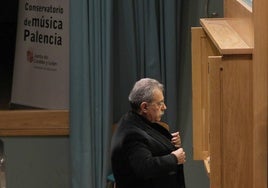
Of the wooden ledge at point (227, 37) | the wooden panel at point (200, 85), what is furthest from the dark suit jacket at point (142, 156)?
the wooden ledge at point (227, 37)

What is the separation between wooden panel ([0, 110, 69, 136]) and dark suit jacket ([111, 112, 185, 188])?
1.07m

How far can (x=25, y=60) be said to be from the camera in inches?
168

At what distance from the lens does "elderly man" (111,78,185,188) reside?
299cm

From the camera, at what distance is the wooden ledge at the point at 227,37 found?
6.73ft

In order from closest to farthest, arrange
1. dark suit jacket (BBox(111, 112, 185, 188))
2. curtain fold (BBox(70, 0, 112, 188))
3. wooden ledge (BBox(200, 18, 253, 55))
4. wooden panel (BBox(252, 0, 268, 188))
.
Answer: wooden panel (BBox(252, 0, 268, 188)) < wooden ledge (BBox(200, 18, 253, 55)) < dark suit jacket (BBox(111, 112, 185, 188)) < curtain fold (BBox(70, 0, 112, 188))

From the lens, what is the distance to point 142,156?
2.98 metres

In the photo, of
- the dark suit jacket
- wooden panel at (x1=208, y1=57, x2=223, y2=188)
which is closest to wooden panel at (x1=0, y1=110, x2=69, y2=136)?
the dark suit jacket

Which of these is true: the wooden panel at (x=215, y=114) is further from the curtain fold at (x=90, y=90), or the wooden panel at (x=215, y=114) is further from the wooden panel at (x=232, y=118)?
the curtain fold at (x=90, y=90)

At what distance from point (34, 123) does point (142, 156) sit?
1.33 meters

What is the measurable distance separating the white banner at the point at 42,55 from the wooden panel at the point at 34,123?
82 millimetres

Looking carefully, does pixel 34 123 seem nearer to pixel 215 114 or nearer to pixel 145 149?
pixel 145 149

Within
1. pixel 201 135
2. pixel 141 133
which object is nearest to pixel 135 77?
pixel 141 133

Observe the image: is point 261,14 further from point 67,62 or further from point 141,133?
point 67,62

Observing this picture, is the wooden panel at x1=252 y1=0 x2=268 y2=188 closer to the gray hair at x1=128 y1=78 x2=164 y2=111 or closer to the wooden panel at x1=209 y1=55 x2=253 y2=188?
the wooden panel at x1=209 y1=55 x2=253 y2=188
